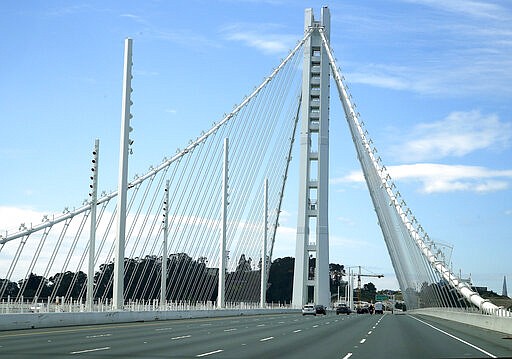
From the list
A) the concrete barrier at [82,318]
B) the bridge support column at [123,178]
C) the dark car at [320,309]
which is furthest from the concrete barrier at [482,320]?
the bridge support column at [123,178]

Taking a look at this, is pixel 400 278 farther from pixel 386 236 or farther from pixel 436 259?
pixel 436 259

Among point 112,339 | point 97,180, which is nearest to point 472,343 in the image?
point 112,339

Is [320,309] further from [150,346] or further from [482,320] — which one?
[150,346]

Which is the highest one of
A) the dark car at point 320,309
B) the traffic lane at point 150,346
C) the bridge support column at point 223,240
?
the bridge support column at point 223,240

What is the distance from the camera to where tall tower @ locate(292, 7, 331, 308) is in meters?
81.6

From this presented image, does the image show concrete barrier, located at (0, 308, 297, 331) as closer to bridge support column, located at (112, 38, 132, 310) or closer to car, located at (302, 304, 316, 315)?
bridge support column, located at (112, 38, 132, 310)

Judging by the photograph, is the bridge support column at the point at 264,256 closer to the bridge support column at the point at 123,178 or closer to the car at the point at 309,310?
the car at the point at 309,310

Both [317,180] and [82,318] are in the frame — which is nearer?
[82,318]

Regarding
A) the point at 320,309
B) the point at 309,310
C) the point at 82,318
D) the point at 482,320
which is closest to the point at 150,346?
the point at 82,318

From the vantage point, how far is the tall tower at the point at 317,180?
81.6m

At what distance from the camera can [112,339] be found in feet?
→ 85.4

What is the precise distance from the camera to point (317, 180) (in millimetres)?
82312

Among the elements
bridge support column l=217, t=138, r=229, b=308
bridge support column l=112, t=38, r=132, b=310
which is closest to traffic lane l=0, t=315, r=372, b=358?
bridge support column l=112, t=38, r=132, b=310

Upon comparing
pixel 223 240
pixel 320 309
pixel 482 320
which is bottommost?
pixel 320 309
